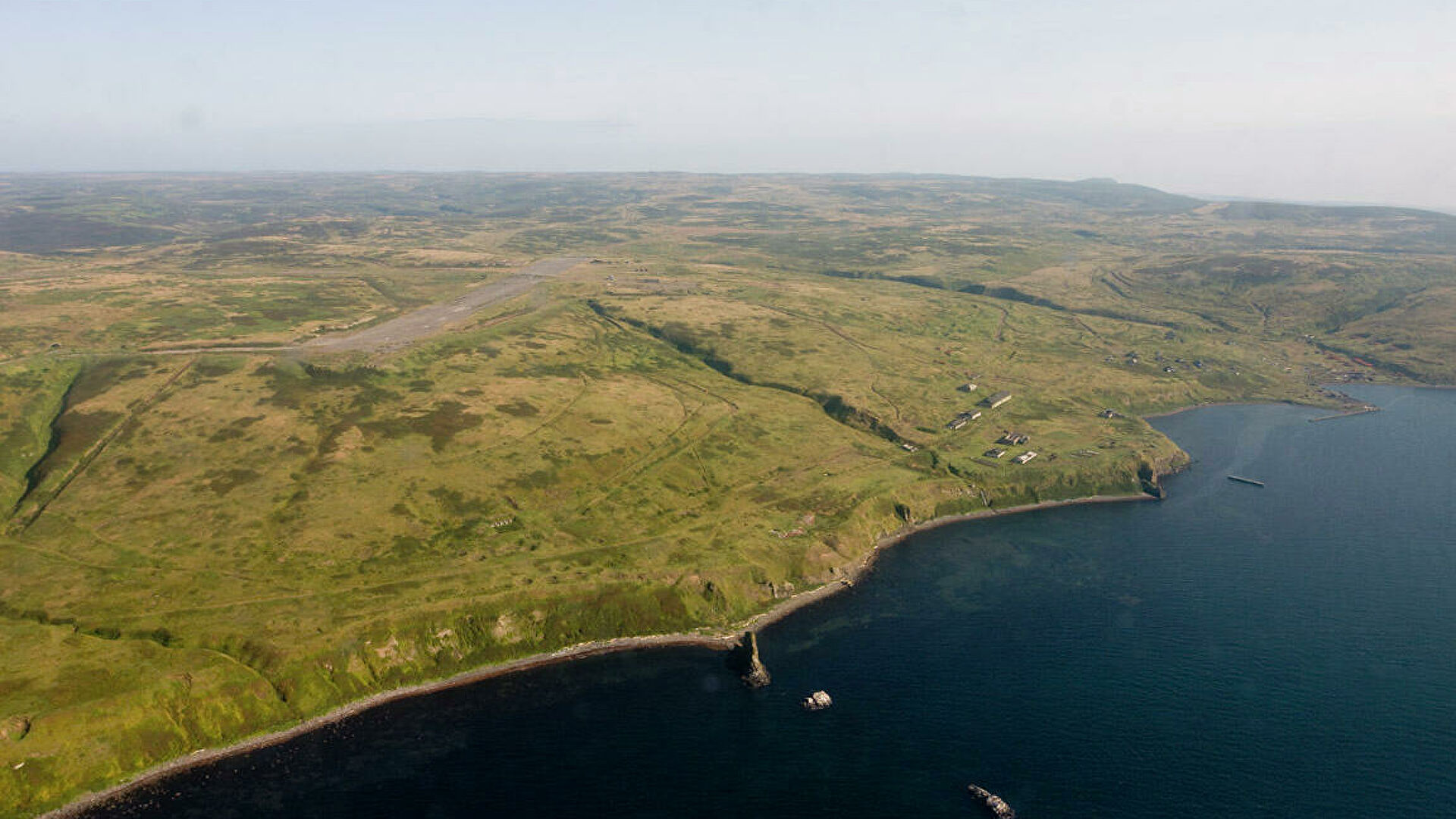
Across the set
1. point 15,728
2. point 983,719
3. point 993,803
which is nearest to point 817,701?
point 983,719

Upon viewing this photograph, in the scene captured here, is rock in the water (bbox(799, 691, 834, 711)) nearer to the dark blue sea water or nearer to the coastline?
the dark blue sea water

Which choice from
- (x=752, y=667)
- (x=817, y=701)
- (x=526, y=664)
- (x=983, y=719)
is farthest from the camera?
(x=526, y=664)

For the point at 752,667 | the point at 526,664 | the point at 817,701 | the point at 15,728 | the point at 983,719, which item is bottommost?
the point at 526,664

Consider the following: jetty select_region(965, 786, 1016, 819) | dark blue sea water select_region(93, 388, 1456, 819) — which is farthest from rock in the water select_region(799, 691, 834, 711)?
jetty select_region(965, 786, 1016, 819)

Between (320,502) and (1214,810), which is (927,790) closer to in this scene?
(1214,810)

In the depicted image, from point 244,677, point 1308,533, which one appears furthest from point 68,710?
point 1308,533

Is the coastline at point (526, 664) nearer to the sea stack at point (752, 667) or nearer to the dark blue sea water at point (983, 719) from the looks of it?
the dark blue sea water at point (983, 719)

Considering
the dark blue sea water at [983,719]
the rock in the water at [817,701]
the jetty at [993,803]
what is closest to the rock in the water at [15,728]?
the dark blue sea water at [983,719]

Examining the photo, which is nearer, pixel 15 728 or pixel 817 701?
pixel 15 728

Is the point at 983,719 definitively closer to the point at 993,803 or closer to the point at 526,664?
the point at 993,803
